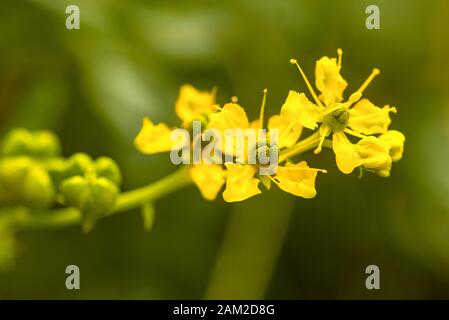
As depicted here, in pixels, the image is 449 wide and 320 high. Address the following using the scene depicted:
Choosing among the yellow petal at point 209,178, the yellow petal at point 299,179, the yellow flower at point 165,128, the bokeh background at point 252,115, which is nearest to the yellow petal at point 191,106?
the yellow flower at point 165,128

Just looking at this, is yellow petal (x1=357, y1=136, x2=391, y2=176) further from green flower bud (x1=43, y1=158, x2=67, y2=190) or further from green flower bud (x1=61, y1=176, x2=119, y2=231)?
green flower bud (x1=43, y1=158, x2=67, y2=190)

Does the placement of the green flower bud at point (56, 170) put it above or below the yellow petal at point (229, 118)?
above

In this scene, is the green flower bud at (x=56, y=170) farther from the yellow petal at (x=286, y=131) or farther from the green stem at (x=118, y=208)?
the yellow petal at (x=286, y=131)

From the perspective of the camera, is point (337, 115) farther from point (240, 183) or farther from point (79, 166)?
point (79, 166)

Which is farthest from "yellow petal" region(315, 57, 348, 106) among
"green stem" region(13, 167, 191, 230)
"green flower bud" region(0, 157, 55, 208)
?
"green flower bud" region(0, 157, 55, 208)

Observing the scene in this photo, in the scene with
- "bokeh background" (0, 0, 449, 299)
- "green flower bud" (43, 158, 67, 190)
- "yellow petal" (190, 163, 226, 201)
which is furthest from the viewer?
"bokeh background" (0, 0, 449, 299)

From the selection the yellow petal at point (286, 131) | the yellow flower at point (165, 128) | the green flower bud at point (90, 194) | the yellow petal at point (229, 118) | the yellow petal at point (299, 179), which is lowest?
the yellow petal at point (299, 179)
